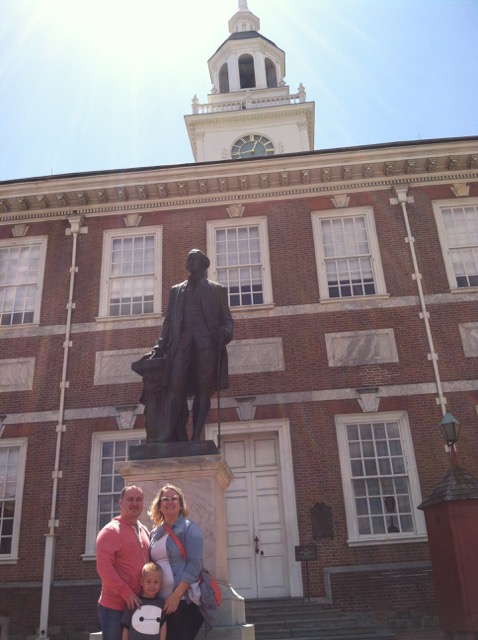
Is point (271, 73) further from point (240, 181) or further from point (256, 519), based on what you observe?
point (256, 519)

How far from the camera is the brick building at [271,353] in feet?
39.2

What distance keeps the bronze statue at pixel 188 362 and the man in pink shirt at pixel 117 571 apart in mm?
2482

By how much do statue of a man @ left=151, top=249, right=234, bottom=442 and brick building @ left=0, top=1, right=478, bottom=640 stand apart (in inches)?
218

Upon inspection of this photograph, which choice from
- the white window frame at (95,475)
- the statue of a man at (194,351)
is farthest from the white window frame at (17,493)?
the statue of a man at (194,351)

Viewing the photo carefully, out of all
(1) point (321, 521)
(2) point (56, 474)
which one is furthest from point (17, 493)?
(1) point (321, 521)

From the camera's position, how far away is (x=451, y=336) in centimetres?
1327

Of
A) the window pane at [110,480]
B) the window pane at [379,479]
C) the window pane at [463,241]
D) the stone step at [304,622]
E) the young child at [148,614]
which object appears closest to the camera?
the young child at [148,614]

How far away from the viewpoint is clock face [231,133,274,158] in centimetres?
2597

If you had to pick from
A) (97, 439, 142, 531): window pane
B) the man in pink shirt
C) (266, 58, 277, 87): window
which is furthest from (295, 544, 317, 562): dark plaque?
(266, 58, 277, 87): window

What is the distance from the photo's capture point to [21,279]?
14.9 metres

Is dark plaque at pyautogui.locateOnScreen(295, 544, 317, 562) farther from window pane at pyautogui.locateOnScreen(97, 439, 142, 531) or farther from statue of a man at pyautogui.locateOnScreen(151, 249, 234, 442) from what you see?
statue of a man at pyautogui.locateOnScreen(151, 249, 234, 442)

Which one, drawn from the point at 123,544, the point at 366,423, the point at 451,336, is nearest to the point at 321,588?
the point at 366,423

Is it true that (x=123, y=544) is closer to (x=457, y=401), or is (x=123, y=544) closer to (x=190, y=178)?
(x=457, y=401)

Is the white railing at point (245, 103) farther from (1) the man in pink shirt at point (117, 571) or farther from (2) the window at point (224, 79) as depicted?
(1) the man in pink shirt at point (117, 571)
